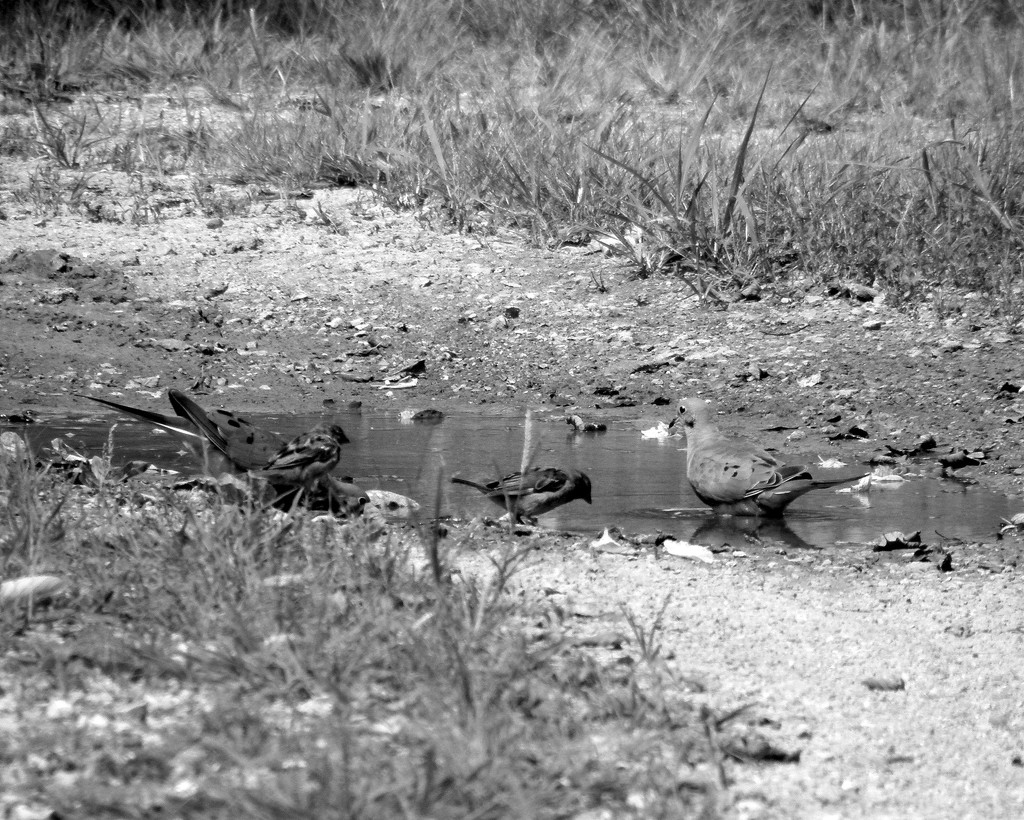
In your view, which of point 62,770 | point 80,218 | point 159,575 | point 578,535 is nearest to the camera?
point 62,770

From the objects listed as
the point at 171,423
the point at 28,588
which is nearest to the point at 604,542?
the point at 171,423

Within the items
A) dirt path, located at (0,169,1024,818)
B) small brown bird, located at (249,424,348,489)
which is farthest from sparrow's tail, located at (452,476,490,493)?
dirt path, located at (0,169,1024,818)

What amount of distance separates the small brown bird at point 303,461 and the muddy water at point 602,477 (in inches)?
15.7

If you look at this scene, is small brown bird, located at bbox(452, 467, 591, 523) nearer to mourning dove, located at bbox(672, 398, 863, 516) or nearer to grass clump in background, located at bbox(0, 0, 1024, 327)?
mourning dove, located at bbox(672, 398, 863, 516)

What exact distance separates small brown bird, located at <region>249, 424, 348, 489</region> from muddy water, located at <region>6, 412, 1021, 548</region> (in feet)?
1.31

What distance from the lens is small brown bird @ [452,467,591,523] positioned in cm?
514

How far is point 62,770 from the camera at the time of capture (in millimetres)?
2473

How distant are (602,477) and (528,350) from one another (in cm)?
188

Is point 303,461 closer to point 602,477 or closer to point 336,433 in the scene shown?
point 336,433

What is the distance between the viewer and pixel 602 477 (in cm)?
589

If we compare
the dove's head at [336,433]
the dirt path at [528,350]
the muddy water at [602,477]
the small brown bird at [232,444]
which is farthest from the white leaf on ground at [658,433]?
the small brown bird at [232,444]

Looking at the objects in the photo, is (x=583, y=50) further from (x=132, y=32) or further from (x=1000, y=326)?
(x=1000, y=326)

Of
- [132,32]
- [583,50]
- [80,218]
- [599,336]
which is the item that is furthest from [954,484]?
[132,32]

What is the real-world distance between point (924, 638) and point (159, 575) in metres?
2.15
